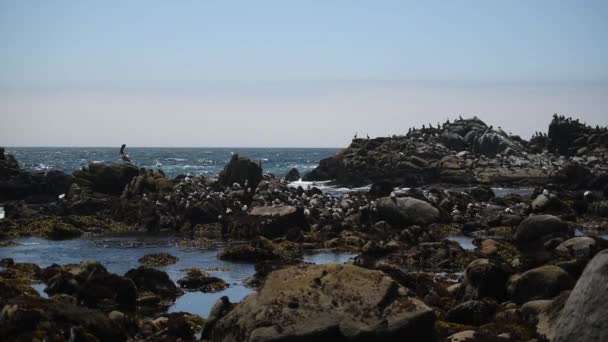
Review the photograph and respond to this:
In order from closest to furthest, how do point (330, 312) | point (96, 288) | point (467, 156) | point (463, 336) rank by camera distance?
point (330, 312) → point (463, 336) → point (96, 288) → point (467, 156)

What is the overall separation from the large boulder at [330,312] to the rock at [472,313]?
3.89 m

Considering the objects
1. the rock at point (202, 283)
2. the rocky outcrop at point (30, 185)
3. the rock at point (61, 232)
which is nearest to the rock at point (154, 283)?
the rock at point (202, 283)

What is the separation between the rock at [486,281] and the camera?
20.1 metres

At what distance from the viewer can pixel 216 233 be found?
38219 mm

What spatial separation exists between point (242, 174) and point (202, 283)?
29.4 meters

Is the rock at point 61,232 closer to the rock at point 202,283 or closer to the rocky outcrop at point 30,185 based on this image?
the rocky outcrop at point 30,185

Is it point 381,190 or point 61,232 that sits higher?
point 381,190

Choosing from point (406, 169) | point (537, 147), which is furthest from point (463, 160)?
point (537, 147)

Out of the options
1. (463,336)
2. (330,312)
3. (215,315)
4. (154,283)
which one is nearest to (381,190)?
(154,283)

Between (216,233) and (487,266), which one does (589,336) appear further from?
(216,233)

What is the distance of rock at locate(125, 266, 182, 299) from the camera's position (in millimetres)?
21625

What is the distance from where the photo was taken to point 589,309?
40.8 ft

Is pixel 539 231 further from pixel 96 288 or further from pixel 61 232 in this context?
pixel 61 232

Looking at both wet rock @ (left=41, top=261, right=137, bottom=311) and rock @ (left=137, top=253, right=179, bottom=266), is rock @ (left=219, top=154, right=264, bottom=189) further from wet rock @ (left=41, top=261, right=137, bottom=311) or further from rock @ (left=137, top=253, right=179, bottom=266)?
wet rock @ (left=41, top=261, right=137, bottom=311)
